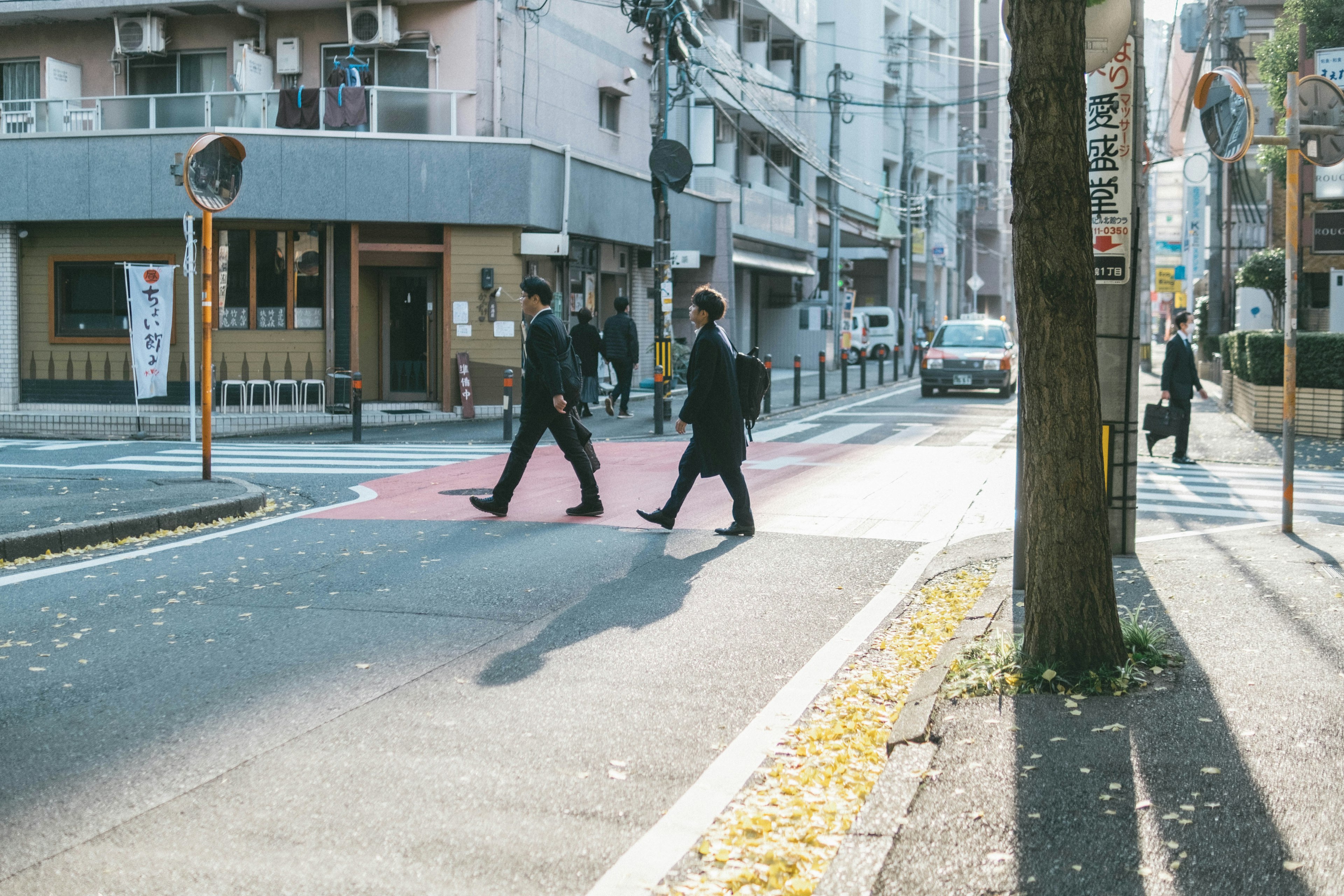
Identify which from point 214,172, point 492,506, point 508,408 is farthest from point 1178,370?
point 214,172

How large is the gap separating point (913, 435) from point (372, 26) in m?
12.7

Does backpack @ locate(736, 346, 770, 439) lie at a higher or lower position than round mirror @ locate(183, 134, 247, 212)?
lower

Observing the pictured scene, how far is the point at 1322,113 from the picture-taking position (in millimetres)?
9383

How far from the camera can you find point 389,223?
2425cm

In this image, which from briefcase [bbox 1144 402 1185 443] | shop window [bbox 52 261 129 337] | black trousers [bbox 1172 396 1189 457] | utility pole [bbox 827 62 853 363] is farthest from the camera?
utility pole [bbox 827 62 853 363]

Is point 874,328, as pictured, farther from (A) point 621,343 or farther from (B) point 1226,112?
(B) point 1226,112

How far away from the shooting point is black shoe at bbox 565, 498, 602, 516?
10.9 metres

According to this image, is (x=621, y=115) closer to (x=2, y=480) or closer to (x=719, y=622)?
(x=2, y=480)

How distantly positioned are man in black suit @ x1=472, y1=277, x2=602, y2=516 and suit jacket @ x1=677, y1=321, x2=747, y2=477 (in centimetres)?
115

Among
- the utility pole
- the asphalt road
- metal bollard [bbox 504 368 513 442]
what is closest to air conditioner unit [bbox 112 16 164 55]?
metal bollard [bbox 504 368 513 442]

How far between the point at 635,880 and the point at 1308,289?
100ft

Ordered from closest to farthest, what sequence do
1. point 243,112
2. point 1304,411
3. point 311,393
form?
1. point 1304,411
2. point 311,393
3. point 243,112

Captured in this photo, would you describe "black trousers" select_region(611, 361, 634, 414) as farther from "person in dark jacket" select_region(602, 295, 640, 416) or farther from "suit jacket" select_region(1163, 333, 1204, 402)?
"suit jacket" select_region(1163, 333, 1204, 402)

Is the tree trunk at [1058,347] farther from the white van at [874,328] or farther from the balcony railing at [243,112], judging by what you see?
the white van at [874,328]
